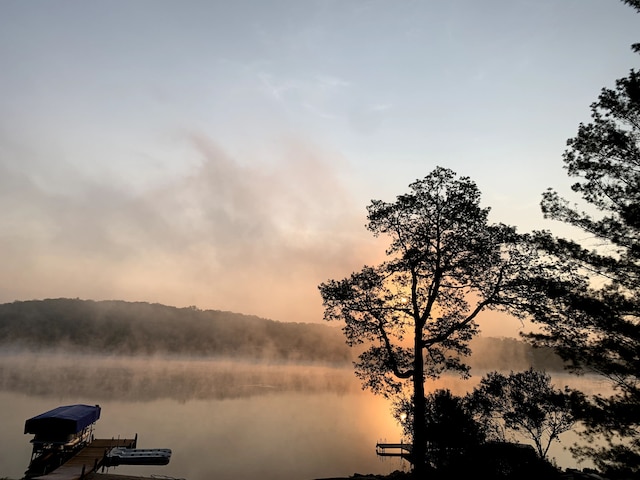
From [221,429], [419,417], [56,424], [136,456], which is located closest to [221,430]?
[221,429]

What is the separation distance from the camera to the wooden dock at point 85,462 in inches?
1131

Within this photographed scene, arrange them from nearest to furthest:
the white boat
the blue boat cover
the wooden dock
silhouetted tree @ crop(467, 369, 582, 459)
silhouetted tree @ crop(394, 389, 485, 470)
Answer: silhouetted tree @ crop(394, 389, 485, 470) < the wooden dock < silhouetted tree @ crop(467, 369, 582, 459) < the blue boat cover < the white boat

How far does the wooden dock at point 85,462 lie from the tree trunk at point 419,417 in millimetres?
25406

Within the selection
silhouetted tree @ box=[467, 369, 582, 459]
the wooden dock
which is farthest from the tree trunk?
the wooden dock

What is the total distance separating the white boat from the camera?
37656 mm

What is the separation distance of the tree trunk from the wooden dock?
2541 centimetres

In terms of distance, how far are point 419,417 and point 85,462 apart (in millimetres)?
32688

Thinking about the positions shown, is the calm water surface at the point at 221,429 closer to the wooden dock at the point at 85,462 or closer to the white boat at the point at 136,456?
the white boat at the point at 136,456

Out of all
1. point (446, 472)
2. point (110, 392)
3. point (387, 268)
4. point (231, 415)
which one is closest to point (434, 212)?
point (387, 268)

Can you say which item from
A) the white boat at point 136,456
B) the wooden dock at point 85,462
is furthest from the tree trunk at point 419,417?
the white boat at point 136,456

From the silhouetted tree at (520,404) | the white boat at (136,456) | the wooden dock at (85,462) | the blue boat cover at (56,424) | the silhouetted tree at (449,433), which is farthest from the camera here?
the white boat at (136,456)

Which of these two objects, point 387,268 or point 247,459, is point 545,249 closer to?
point 387,268

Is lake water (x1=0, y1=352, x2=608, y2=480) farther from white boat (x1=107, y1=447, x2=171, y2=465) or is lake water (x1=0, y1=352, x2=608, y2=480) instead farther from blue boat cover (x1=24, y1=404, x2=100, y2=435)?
blue boat cover (x1=24, y1=404, x2=100, y2=435)

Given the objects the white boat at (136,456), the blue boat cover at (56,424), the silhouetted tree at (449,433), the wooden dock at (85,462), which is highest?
the silhouetted tree at (449,433)
